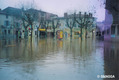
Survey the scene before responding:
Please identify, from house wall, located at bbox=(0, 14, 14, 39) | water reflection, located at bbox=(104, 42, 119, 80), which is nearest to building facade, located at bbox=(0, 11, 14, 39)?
house wall, located at bbox=(0, 14, 14, 39)

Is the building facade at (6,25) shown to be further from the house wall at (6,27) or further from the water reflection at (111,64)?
the water reflection at (111,64)

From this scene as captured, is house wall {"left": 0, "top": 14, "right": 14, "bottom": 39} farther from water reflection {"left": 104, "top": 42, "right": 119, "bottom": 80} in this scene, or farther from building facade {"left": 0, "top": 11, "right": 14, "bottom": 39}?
water reflection {"left": 104, "top": 42, "right": 119, "bottom": 80}

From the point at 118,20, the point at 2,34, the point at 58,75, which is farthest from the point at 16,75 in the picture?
the point at 2,34

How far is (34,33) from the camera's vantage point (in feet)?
194

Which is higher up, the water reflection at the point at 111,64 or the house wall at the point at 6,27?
the house wall at the point at 6,27

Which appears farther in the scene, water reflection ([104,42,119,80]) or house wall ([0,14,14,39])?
house wall ([0,14,14,39])

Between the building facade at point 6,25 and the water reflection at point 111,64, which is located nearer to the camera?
the water reflection at point 111,64

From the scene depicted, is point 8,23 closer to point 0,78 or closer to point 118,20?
point 118,20

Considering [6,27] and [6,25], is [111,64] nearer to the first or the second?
[6,27]

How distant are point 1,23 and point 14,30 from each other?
4662 millimetres

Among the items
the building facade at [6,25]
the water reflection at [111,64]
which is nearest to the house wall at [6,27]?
the building facade at [6,25]

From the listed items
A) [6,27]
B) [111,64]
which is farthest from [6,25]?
[111,64]

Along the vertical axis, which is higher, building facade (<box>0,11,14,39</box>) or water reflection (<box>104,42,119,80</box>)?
building facade (<box>0,11,14,39</box>)

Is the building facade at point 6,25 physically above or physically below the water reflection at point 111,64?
above
